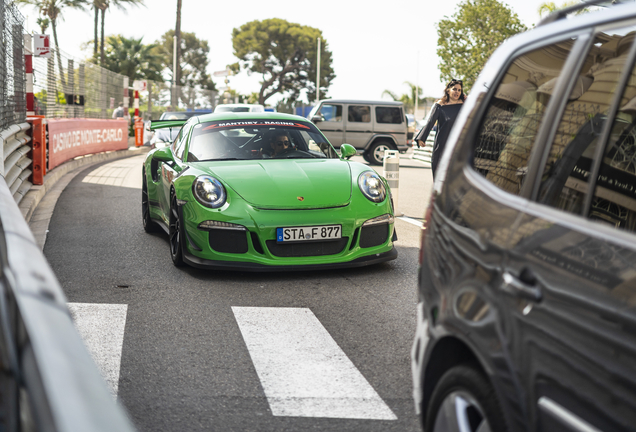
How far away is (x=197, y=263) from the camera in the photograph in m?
6.11

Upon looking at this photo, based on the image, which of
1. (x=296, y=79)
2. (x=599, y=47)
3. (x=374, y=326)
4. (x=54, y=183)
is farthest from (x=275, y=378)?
(x=296, y=79)

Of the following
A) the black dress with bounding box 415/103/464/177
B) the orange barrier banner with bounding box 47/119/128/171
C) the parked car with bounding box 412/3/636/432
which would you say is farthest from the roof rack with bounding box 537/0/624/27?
the orange barrier banner with bounding box 47/119/128/171

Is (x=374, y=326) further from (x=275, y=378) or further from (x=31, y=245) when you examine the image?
(x=31, y=245)

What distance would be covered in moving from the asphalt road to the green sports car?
0.21 metres

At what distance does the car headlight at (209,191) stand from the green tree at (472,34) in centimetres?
4249

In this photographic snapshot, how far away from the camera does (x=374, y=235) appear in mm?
6289

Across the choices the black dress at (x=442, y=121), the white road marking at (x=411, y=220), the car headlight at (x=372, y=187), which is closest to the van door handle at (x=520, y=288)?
the car headlight at (x=372, y=187)

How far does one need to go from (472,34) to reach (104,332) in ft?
153

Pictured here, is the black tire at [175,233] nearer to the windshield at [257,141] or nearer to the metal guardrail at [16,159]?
the windshield at [257,141]

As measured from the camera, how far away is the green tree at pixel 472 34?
156 feet

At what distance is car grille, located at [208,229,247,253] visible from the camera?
5965 millimetres

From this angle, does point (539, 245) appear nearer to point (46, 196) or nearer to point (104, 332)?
point (104, 332)

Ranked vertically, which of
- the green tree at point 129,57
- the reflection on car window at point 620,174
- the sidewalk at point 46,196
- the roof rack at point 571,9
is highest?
the green tree at point 129,57

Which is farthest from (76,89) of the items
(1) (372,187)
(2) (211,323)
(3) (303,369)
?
(3) (303,369)
